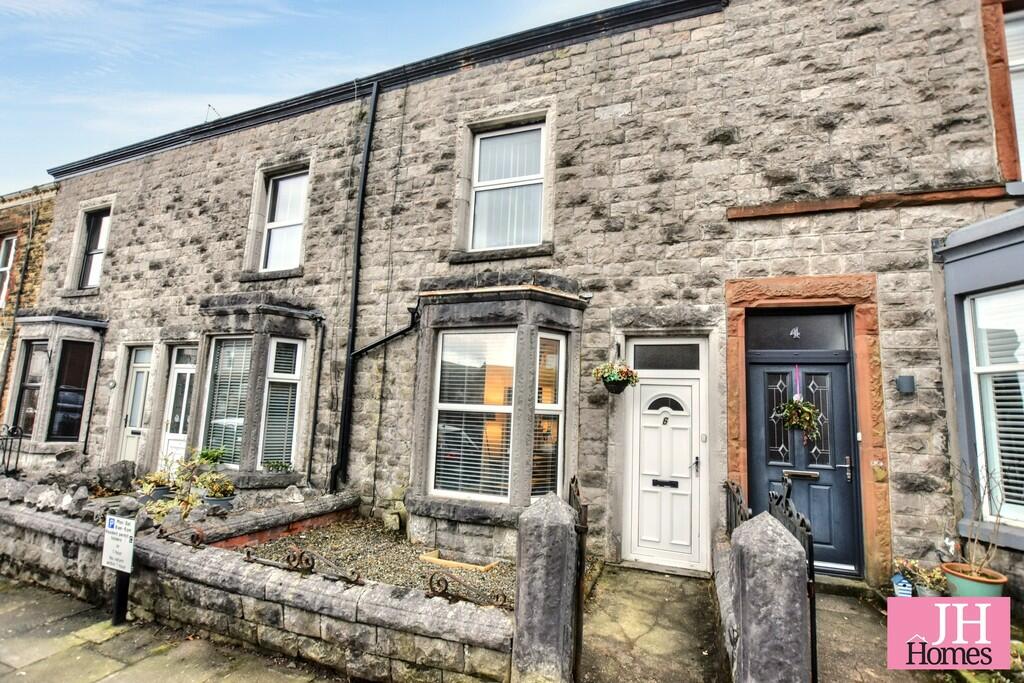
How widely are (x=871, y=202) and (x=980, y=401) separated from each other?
7.09 ft

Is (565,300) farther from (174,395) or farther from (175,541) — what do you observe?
(174,395)

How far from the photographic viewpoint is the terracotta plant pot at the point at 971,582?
382cm

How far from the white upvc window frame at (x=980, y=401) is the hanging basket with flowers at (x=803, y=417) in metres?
1.23

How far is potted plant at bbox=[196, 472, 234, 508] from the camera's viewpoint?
241 inches

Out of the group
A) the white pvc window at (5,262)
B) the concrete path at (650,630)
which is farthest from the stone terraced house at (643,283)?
the white pvc window at (5,262)

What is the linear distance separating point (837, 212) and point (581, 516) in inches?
170

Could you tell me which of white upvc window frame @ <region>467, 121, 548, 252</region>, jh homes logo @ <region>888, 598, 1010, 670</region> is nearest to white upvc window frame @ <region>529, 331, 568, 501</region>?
white upvc window frame @ <region>467, 121, 548, 252</region>

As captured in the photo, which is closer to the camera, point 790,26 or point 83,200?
point 790,26

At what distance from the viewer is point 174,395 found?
8.98 metres

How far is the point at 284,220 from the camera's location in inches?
346

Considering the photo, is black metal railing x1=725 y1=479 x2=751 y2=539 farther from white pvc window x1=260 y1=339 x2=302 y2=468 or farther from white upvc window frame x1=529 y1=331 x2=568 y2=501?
white pvc window x1=260 y1=339 x2=302 y2=468

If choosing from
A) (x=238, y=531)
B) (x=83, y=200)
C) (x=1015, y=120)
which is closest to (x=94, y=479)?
(x=238, y=531)

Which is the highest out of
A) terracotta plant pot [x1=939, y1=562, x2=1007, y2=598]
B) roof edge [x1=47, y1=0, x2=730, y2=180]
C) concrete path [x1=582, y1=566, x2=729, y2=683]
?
roof edge [x1=47, y1=0, x2=730, y2=180]

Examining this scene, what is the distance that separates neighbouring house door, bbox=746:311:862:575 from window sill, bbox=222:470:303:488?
6217mm
